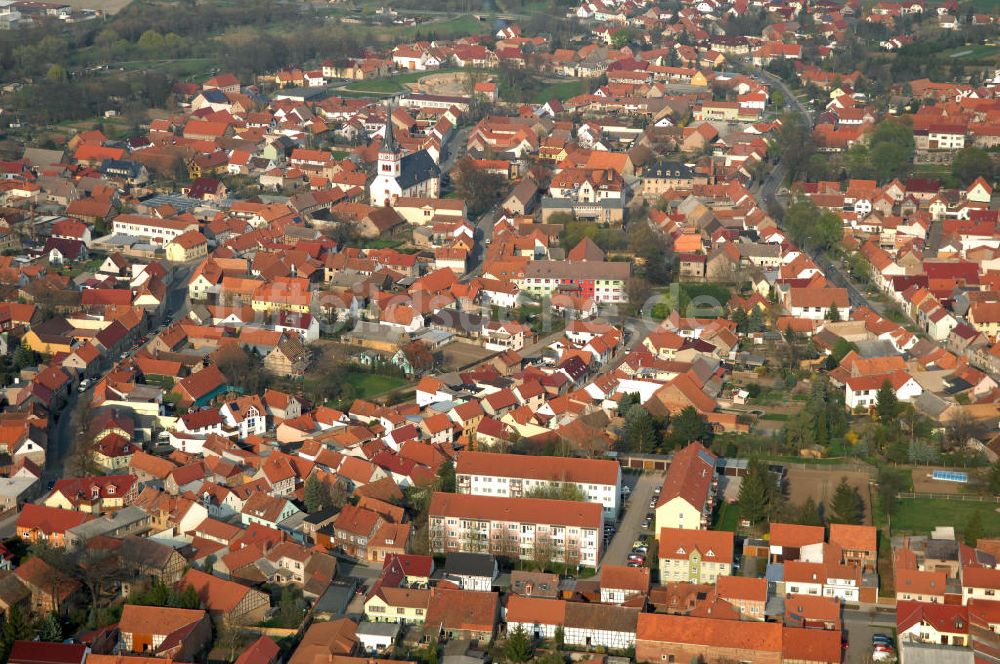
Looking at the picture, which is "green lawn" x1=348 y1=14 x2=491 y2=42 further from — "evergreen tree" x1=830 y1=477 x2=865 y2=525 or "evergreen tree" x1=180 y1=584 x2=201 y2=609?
"evergreen tree" x1=180 y1=584 x2=201 y2=609

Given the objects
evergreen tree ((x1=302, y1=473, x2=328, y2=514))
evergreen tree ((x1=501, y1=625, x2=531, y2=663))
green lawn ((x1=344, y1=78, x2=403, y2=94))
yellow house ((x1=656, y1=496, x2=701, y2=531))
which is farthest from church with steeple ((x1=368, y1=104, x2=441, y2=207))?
evergreen tree ((x1=501, y1=625, x2=531, y2=663))

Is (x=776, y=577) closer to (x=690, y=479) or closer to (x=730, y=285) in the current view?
(x=690, y=479)

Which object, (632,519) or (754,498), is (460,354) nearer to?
(632,519)

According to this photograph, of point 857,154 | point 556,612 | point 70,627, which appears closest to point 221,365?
point 70,627

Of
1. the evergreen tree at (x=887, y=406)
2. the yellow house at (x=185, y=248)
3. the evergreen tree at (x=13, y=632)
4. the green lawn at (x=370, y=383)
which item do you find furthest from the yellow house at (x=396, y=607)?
the yellow house at (x=185, y=248)

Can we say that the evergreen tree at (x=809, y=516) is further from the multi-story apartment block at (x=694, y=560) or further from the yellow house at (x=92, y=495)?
the yellow house at (x=92, y=495)

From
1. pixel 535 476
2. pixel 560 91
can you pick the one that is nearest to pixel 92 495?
pixel 535 476
